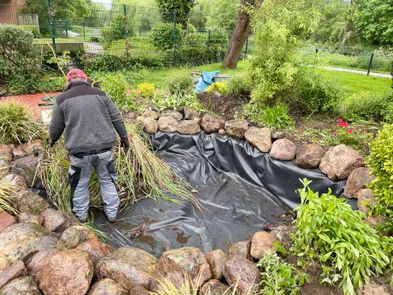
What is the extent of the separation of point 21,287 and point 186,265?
0.98 meters

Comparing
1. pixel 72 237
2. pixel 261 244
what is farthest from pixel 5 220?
pixel 261 244

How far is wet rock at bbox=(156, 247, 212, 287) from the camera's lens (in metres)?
1.95

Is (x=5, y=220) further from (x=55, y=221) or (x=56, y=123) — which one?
(x=56, y=123)

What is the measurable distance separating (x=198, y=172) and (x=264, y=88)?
4.71 feet

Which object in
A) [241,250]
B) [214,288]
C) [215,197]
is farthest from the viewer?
[215,197]

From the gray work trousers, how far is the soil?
82.4 inches

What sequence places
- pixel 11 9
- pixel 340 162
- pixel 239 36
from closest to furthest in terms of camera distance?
1. pixel 340 162
2. pixel 239 36
3. pixel 11 9

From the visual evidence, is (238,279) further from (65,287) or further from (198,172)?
(198,172)

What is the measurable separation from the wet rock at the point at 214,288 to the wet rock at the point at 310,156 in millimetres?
1921

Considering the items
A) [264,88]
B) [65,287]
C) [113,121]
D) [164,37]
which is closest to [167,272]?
[65,287]

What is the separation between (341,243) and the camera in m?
1.69

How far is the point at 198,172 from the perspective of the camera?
401 centimetres

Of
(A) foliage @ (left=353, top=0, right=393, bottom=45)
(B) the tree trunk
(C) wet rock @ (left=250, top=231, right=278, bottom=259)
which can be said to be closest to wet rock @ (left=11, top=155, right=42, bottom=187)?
(C) wet rock @ (left=250, top=231, right=278, bottom=259)

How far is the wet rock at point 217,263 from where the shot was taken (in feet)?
6.66
